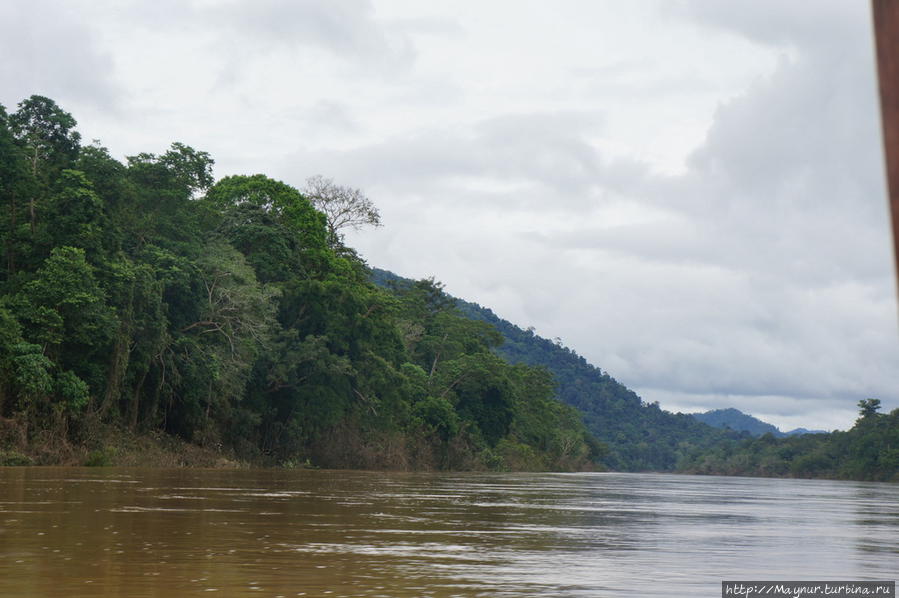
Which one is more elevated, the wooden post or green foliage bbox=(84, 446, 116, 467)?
the wooden post

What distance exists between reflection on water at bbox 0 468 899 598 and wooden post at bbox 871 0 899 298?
4872mm

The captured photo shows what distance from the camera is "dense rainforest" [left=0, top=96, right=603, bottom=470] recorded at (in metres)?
29.1

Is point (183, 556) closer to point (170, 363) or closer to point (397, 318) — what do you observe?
point (170, 363)

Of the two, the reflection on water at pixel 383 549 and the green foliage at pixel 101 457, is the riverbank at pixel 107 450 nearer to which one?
the green foliage at pixel 101 457

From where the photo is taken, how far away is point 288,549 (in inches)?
294

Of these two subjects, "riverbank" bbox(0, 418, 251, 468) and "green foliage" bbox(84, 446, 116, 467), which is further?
"green foliage" bbox(84, 446, 116, 467)

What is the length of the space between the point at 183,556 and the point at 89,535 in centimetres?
154

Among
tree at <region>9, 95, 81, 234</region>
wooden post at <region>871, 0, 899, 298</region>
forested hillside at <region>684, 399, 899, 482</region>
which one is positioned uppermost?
tree at <region>9, 95, 81, 234</region>

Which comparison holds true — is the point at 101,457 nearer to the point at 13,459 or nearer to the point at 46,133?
the point at 13,459

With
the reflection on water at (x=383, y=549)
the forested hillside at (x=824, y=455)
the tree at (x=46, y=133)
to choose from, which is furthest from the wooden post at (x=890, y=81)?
the forested hillside at (x=824, y=455)

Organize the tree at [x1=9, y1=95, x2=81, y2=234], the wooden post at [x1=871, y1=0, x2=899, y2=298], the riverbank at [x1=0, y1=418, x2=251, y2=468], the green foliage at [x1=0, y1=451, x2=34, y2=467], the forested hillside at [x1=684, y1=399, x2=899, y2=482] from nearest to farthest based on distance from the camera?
the wooden post at [x1=871, y1=0, x2=899, y2=298] → the green foliage at [x1=0, y1=451, x2=34, y2=467] → the riverbank at [x1=0, y1=418, x2=251, y2=468] → the tree at [x1=9, y1=95, x2=81, y2=234] → the forested hillside at [x1=684, y1=399, x2=899, y2=482]

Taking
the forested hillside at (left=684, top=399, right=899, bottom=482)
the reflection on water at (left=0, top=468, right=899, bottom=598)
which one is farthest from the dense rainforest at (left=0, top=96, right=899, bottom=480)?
the forested hillside at (left=684, top=399, right=899, bottom=482)

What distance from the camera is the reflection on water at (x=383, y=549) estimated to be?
18.7 ft

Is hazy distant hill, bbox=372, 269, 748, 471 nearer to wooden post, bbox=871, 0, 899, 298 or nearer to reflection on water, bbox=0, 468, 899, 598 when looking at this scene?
reflection on water, bbox=0, 468, 899, 598
